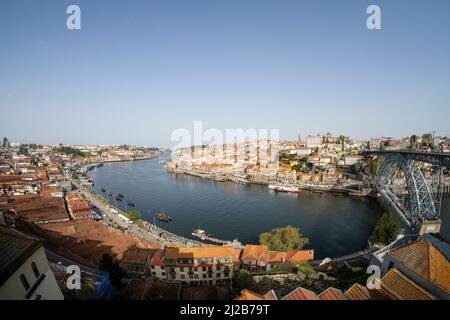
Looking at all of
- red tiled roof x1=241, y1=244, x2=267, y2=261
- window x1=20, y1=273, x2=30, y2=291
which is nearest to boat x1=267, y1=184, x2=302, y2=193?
red tiled roof x1=241, y1=244, x2=267, y2=261

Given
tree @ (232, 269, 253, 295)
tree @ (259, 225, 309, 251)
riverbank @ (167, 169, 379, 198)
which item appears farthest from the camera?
riverbank @ (167, 169, 379, 198)

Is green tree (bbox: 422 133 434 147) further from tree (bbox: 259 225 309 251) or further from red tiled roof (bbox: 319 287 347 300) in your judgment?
red tiled roof (bbox: 319 287 347 300)

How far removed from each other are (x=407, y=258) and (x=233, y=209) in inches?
619

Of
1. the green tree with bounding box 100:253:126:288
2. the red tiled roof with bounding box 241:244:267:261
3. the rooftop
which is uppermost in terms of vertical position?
the rooftop

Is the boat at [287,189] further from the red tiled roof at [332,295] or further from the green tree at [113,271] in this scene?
the red tiled roof at [332,295]

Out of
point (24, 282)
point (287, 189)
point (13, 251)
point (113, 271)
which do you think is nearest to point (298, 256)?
point (113, 271)

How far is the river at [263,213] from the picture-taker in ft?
47.8

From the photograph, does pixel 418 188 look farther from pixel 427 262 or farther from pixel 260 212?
pixel 427 262

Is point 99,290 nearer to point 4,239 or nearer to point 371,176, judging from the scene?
point 4,239

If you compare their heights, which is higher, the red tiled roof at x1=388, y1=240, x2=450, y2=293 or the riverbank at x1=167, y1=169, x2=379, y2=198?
the red tiled roof at x1=388, y1=240, x2=450, y2=293

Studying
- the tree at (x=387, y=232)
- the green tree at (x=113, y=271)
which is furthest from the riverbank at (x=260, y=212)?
the green tree at (x=113, y=271)

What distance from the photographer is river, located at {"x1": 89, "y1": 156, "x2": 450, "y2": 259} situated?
14.6 metres

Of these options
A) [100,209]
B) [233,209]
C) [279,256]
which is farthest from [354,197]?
[100,209]
